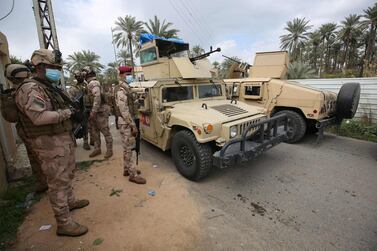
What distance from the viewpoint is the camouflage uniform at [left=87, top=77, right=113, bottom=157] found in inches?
154

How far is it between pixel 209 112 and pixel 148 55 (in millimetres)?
2541

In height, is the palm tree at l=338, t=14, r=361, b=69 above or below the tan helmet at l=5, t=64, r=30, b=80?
above

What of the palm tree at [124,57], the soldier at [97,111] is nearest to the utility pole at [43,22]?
the soldier at [97,111]

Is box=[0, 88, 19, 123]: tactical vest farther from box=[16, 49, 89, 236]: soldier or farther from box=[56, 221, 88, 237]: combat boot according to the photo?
box=[56, 221, 88, 237]: combat boot

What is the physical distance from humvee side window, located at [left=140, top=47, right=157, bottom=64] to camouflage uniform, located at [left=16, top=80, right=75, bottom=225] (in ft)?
9.84

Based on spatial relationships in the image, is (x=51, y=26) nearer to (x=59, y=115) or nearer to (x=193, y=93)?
(x=193, y=93)

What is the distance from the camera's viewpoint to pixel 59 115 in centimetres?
199

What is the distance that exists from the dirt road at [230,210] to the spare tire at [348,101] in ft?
4.49

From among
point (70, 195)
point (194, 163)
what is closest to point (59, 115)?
point (70, 195)

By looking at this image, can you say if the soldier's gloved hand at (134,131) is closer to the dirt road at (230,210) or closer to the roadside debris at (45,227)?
the dirt road at (230,210)

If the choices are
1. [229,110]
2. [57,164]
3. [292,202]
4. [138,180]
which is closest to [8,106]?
[57,164]

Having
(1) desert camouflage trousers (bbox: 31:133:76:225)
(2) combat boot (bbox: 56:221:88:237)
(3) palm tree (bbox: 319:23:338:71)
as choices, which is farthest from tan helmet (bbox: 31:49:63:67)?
(3) palm tree (bbox: 319:23:338:71)

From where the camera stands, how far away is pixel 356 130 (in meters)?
6.48

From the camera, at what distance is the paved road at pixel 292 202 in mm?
2236
